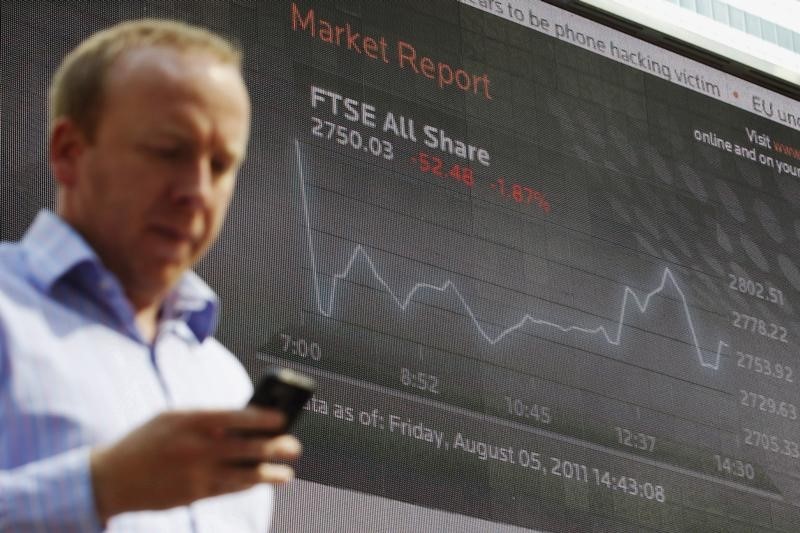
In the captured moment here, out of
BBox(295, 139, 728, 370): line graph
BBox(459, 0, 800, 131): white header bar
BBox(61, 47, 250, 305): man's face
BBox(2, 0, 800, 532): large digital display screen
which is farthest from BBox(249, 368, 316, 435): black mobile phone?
BBox(459, 0, 800, 131): white header bar

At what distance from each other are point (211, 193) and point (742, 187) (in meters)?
3.44

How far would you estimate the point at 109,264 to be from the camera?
867 mm

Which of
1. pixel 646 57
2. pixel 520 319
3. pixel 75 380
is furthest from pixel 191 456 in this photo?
pixel 646 57

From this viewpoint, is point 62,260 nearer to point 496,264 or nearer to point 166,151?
point 166,151

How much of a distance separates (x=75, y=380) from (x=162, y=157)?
13cm

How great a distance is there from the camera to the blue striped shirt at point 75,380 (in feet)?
2.50

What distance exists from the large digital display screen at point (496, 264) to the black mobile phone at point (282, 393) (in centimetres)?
211

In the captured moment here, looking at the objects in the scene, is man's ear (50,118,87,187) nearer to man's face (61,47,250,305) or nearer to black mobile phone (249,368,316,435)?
man's face (61,47,250,305)

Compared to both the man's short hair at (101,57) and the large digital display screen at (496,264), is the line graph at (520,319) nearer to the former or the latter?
the large digital display screen at (496,264)

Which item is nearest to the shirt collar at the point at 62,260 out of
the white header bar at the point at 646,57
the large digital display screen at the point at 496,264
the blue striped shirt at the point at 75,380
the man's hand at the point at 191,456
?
the blue striped shirt at the point at 75,380

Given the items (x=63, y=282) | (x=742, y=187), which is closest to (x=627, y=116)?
(x=742, y=187)

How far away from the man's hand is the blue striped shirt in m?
0.03

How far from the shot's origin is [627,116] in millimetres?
3957

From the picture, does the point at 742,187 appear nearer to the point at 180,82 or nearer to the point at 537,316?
the point at 537,316
